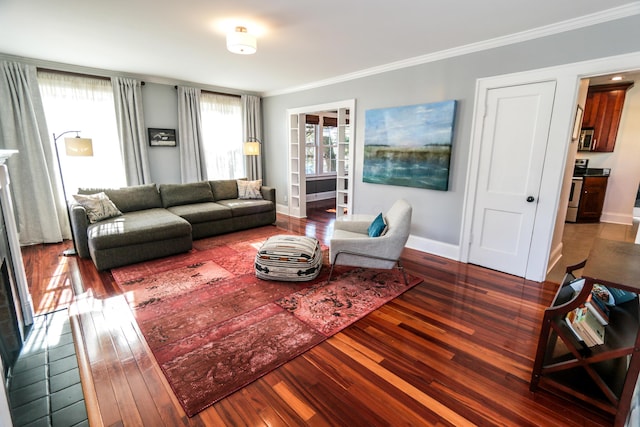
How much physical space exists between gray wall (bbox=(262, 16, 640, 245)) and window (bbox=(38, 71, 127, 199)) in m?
3.31

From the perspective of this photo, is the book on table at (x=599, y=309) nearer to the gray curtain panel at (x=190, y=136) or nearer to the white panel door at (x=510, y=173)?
the white panel door at (x=510, y=173)

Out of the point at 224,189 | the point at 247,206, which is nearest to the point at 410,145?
the point at 247,206

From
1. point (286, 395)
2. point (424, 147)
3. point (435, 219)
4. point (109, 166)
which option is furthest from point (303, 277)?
point (109, 166)

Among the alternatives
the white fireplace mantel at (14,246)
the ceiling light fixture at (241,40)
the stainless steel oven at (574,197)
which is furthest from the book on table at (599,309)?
the stainless steel oven at (574,197)

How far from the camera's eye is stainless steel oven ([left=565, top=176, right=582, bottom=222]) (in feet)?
19.2

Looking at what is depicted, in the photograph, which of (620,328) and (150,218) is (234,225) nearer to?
(150,218)

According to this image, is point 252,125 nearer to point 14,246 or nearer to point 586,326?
point 14,246

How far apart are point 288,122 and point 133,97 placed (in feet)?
8.96

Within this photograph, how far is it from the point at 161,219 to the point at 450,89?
414cm

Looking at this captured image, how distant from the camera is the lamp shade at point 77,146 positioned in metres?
3.73

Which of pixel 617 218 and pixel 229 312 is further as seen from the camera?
pixel 617 218

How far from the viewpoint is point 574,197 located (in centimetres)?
591

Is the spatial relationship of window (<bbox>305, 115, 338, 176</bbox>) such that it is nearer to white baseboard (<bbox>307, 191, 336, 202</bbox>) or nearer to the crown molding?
white baseboard (<bbox>307, 191, 336, 202</bbox>)

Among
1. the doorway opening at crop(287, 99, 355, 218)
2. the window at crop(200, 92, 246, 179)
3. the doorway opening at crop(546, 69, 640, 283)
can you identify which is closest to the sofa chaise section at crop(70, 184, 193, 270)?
the window at crop(200, 92, 246, 179)
